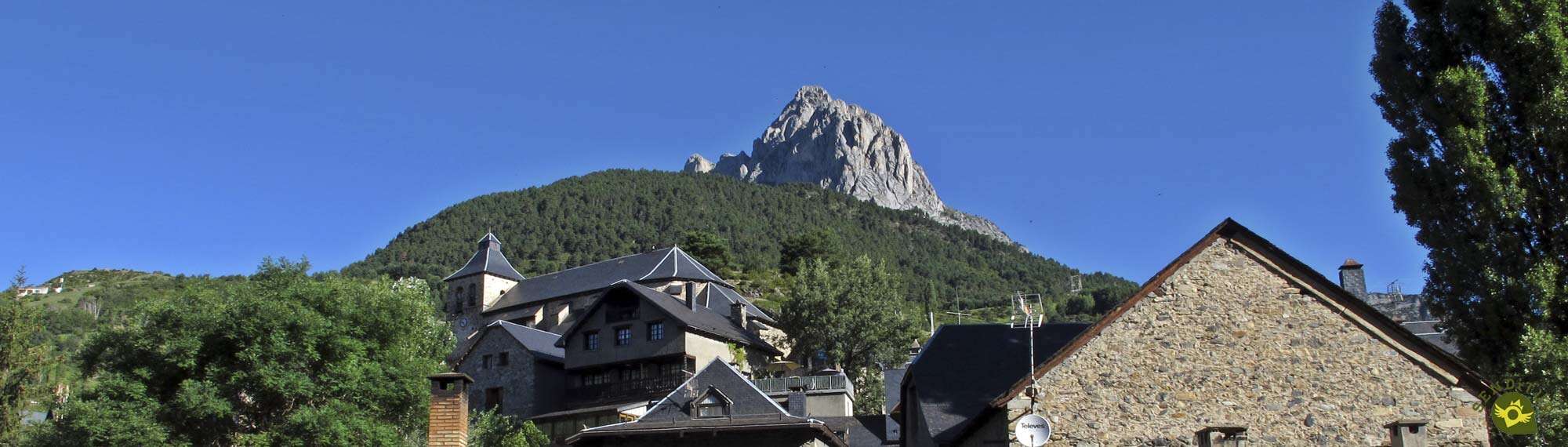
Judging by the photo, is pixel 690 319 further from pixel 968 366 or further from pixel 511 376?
pixel 968 366

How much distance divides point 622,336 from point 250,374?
2437 cm

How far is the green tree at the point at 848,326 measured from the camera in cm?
6288

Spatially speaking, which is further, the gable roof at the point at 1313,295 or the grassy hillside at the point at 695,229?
the grassy hillside at the point at 695,229

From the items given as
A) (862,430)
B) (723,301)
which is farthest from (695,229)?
(862,430)

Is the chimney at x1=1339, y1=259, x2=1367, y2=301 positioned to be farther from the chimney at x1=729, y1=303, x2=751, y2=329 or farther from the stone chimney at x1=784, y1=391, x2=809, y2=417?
the chimney at x1=729, y1=303, x2=751, y2=329

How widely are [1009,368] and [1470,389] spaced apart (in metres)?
8.11

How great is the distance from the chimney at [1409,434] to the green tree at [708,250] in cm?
10580

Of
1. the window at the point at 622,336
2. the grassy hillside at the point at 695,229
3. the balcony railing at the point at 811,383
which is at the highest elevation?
the grassy hillside at the point at 695,229

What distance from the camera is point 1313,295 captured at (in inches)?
821

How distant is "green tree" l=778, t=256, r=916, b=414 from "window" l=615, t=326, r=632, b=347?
1039cm

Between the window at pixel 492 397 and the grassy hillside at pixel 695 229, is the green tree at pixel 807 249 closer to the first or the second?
the grassy hillside at pixel 695 229

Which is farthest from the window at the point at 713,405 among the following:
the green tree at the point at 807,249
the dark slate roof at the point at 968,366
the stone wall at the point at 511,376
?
the green tree at the point at 807,249

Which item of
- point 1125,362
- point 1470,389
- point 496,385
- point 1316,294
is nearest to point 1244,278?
point 1316,294

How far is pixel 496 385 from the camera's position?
193 ft
